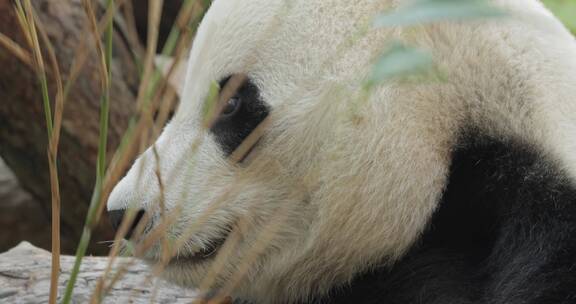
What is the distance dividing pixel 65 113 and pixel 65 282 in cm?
121

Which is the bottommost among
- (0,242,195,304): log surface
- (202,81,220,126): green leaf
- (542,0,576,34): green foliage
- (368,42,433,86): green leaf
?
(0,242,195,304): log surface

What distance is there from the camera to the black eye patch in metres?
1.60

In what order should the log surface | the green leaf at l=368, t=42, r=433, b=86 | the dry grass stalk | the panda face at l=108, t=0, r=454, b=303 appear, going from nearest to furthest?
the green leaf at l=368, t=42, r=433, b=86 < the dry grass stalk < the panda face at l=108, t=0, r=454, b=303 < the log surface

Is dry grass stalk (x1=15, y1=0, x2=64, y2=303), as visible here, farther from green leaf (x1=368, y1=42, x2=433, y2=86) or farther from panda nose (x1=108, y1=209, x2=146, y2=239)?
green leaf (x1=368, y1=42, x2=433, y2=86)

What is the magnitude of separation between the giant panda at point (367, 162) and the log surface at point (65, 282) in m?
0.41

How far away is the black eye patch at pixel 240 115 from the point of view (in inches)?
63.0

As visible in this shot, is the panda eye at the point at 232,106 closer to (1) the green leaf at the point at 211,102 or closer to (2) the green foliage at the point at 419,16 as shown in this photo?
(1) the green leaf at the point at 211,102

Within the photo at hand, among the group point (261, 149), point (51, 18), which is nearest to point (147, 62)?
point (261, 149)

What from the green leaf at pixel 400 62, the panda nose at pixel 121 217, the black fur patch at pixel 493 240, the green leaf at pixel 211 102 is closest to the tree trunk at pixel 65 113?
the panda nose at pixel 121 217

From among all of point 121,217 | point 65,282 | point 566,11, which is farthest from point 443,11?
point 566,11

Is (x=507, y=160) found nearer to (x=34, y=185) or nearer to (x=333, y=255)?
(x=333, y=255)

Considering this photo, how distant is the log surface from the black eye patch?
49 cm

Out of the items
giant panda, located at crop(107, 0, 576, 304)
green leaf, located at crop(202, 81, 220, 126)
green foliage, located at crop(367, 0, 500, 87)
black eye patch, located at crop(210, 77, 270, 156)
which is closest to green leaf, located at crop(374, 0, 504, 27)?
green foliage, located at crop(367, 0, 500, 87)

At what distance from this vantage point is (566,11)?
2.64m
